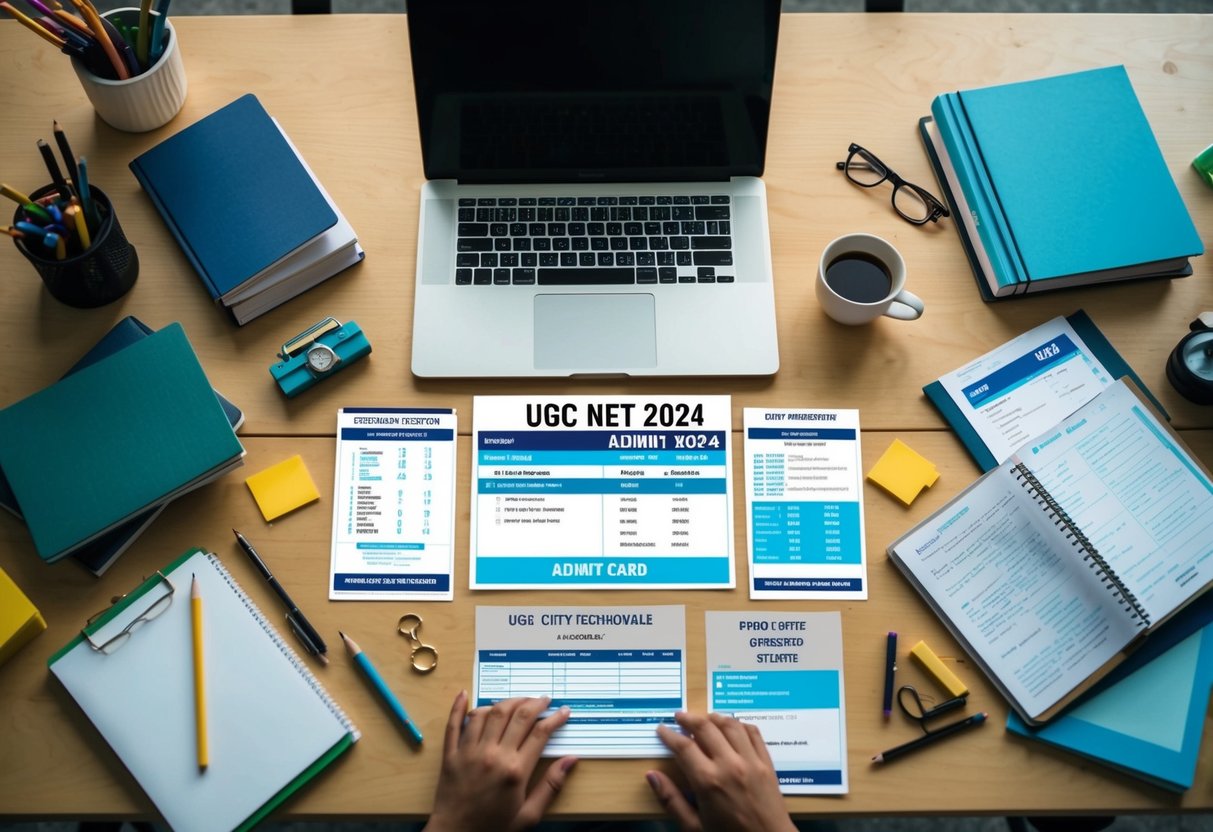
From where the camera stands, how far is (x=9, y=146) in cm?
126

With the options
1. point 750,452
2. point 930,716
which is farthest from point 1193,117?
point 930,716

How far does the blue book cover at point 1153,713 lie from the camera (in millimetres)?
1038

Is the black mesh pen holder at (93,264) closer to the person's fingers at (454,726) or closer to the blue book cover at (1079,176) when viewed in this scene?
the person's fingers at (454,726)

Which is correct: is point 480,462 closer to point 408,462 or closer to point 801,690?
point 408,462

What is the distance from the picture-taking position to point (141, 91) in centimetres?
121

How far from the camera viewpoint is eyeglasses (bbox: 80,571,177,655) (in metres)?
1.05

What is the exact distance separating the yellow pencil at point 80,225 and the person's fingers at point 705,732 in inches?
33.0

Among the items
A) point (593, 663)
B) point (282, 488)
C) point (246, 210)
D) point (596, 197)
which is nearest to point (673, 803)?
point (593, 663)

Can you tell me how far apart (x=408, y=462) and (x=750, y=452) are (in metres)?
0.39

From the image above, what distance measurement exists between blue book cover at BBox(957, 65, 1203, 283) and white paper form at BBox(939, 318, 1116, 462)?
0.08 meters

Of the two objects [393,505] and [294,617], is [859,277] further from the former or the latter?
[294,617]

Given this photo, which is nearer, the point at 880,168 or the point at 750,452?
the point at 750,452

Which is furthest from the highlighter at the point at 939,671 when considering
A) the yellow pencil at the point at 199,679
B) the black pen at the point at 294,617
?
the yellow pencil at the point at 199,679

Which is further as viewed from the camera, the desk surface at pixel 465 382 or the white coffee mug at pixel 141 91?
the white coffee mug at pixel 141 91
